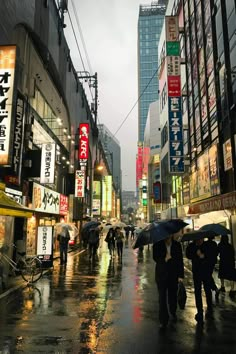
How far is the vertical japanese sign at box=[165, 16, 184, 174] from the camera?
25.4 m

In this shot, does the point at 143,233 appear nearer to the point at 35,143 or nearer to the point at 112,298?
the point at 112,298

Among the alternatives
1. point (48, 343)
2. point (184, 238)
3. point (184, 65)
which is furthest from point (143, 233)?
point (184, 65)

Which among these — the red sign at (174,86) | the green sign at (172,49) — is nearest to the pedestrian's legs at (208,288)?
the red sign at (174,86)

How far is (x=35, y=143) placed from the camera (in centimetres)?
1908

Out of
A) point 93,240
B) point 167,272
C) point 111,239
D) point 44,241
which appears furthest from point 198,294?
point 111,239

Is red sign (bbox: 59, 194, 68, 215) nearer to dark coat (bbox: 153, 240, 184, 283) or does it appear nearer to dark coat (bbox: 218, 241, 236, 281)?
dark coat (bbox: 218, 241, 236, 281)

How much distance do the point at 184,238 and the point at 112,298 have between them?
3055 millimetres

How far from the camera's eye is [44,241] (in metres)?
14.8

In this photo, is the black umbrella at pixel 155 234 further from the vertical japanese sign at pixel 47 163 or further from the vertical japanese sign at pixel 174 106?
the vertical japanese sign at pixel 174 106

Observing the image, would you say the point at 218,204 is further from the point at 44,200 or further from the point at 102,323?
the point at 44,200

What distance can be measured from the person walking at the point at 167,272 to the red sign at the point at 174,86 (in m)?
19.8

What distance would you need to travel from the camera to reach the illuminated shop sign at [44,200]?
713 inches

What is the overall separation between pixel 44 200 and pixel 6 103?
894cm

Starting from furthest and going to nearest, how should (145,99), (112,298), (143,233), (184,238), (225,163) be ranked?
1. (145,99)
2. (225,163)
3. (112,298)
4. (184,238)
5. (143,233)
